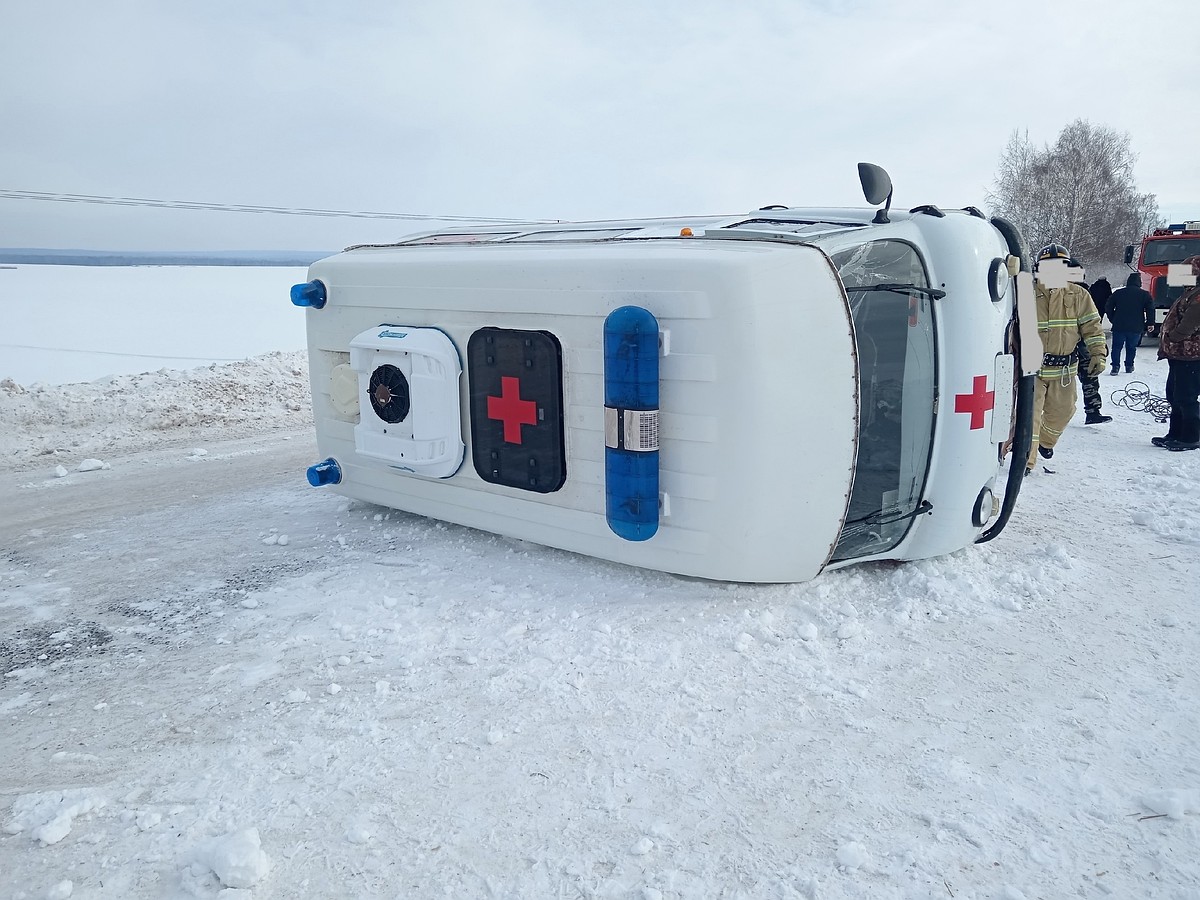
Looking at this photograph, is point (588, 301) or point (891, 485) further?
point (891, 485)

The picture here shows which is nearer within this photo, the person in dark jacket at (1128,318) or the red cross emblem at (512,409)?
the red cross emblem at (512,409)

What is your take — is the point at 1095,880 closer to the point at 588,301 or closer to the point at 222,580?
the point at 588,301

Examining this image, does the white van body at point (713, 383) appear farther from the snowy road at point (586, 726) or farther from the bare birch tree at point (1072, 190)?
the bare birch tree at point (1072, 190)

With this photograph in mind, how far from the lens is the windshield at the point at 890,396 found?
377 centimetres

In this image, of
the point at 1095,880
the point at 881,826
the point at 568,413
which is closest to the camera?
the point at 1095,880

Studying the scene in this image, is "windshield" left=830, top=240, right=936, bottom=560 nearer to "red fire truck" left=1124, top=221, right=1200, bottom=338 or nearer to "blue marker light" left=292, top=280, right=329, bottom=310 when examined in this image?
"blue marker light" left=292, top=280, right=329, bottom=310

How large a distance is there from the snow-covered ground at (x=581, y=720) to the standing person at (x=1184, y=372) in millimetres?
2236

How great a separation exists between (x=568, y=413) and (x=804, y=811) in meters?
2.00

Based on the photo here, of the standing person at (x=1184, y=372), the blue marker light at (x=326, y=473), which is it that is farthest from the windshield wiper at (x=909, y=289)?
the standing person at (x=1184, y=372)

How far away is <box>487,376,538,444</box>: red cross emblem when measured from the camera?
388 centimetres

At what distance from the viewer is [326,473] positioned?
488 cm

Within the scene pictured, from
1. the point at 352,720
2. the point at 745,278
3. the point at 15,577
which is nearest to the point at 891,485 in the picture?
the point at 745,278

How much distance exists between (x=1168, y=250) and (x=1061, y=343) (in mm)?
13782

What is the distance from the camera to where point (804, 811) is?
2314 millimetres
